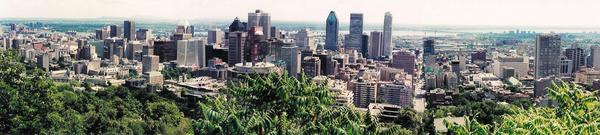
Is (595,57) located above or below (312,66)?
above

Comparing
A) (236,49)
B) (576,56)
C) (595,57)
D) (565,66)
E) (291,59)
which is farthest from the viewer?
(236,49)

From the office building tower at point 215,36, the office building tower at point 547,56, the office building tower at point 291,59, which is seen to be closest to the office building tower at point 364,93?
the office building tower at point 291,59

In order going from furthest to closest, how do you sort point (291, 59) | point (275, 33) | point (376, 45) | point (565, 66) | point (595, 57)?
1. point (376, 45)
2. point (275, 33)
3. point (595, 57)
4. point (565, 66)
5. point (291, 59)

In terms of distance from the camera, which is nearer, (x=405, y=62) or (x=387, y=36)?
(x=405, y=62)

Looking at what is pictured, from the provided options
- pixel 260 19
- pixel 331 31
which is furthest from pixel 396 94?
pixel 331 31

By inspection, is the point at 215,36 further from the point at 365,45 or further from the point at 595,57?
the point at 595,57

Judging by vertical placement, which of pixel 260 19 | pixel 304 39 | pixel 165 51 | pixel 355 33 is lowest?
pixel 165 51
